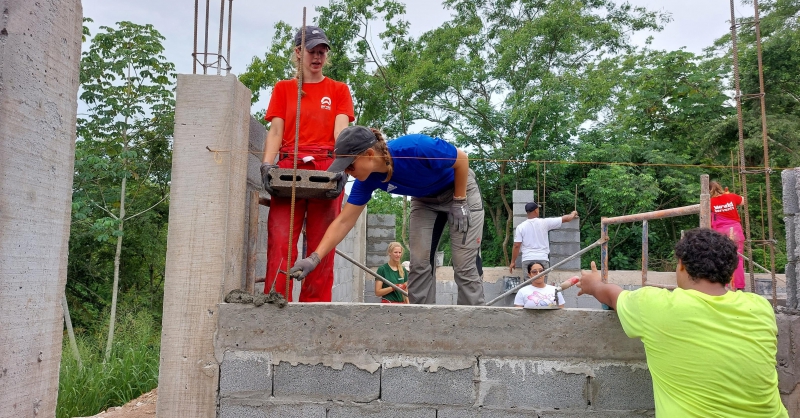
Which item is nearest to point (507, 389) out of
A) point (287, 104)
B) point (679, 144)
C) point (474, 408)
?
point (474, 408)

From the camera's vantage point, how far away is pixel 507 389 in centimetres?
279

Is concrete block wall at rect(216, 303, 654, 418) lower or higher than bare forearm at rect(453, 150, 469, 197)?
lower

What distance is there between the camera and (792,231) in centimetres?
290

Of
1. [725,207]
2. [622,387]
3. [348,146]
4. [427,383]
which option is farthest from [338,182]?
[725,207]

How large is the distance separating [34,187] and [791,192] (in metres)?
3.52

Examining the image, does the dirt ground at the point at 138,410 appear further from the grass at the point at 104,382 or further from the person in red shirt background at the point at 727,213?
the person in red shirt background at the point at 727,213

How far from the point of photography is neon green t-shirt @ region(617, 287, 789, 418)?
2178 millimetres

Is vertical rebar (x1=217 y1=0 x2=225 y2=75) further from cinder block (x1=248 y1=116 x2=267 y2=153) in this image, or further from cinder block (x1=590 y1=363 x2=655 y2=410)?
cinder block (x1=590 y1=363 x2=655 y2=410)

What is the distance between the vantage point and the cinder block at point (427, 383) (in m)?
2.78

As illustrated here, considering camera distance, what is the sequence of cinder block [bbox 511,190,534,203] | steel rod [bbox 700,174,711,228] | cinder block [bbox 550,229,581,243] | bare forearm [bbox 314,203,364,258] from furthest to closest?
1. cinder block [bbox 511,190,534,203]
2. cinder block [bbox 550,229,581,243]
3. bare forearm [bbox 314,203,364,258]
4. steel rod [bbox 700,174,711,228]

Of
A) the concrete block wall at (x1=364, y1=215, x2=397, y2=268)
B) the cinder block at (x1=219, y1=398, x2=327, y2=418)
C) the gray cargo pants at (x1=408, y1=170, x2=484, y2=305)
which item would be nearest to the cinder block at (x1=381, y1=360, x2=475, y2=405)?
the cinder block at (x1=219, y1=398, x2=327, y2=418)

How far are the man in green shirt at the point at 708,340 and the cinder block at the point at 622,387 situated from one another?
13.8 inches

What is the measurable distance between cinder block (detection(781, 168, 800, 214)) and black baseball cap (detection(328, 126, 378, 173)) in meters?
2.25

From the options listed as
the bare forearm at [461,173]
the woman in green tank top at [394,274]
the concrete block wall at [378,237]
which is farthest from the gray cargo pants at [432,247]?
the concrete block wall at [378,237]
